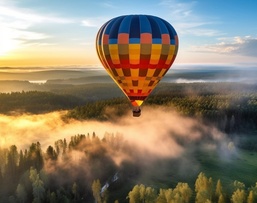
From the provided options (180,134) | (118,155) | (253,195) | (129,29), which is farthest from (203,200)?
(180,134)

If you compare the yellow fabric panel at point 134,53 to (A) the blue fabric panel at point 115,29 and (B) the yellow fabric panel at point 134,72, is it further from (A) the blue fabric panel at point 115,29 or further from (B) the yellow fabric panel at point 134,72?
(A) the blue fabric panel at point 115,29

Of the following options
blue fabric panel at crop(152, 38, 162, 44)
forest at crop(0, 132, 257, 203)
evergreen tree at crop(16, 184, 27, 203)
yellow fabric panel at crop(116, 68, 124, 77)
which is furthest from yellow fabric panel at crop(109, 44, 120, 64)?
evergreen tree at crop(16, 184, 27, 203)

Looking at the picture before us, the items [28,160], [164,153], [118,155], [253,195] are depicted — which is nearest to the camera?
[253,195]

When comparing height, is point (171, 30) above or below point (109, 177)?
above

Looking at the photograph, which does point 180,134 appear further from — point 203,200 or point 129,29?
point 129,29

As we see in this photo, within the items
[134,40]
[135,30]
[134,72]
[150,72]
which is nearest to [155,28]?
[135,30]

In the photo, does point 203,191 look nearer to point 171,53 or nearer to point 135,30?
point 171,53
